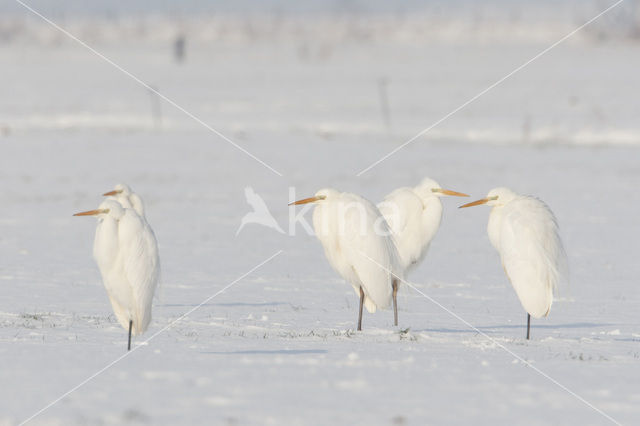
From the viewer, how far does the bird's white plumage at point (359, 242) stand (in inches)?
404

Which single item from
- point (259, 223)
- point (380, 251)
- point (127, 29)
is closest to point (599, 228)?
point (259, 223)

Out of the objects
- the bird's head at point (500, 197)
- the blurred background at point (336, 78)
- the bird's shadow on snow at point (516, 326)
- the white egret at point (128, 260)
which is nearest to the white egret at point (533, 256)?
the bird's head at point (500, 197)

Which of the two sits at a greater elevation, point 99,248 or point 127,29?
point 127,29

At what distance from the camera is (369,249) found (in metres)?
10.3

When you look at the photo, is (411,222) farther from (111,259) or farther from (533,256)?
(111,259)

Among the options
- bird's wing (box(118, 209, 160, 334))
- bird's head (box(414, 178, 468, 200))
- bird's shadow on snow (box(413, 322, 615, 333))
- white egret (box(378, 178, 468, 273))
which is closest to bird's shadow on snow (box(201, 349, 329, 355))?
bird's wing (box(118, 209, 160, 334))

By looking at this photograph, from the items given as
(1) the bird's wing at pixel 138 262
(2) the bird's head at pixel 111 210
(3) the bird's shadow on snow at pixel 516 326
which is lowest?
(3) the bird's shadow on snow at pixel 516 326

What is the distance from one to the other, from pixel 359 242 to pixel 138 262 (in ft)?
8.44

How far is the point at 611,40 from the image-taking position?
84.8 m

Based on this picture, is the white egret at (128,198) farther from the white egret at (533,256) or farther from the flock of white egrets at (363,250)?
the white egret at (533,256)

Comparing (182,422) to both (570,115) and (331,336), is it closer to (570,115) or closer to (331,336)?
(331,336)

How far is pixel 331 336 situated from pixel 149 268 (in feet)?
6.21

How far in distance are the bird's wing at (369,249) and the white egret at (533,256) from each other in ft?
4.09

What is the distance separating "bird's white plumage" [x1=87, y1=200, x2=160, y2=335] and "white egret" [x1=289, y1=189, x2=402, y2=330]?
2349mm
